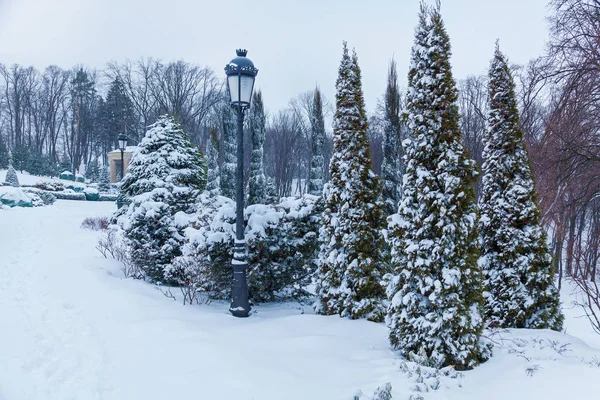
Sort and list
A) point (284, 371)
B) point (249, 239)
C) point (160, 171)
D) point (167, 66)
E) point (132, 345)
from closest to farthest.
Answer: point (284, 371) < point (132, 345) < point (249, 239) < point (160, 171) < point (167, 66)

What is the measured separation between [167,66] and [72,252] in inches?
1202

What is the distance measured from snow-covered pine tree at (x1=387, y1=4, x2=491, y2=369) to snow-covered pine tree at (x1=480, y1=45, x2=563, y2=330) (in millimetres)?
1938

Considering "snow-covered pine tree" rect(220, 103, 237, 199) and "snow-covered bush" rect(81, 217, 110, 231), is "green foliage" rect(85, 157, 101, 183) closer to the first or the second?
"snow-covered pine tree" rect(220, 103, 237, 199)

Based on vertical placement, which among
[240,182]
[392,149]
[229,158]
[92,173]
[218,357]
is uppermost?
[92,173]

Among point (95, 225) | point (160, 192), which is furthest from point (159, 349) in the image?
point (95, 225)

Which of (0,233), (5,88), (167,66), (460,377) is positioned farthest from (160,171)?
(5,88)

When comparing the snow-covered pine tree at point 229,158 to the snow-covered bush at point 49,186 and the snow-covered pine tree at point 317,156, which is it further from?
the snow-covered bush at point 49,186

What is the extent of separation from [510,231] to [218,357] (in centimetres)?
509

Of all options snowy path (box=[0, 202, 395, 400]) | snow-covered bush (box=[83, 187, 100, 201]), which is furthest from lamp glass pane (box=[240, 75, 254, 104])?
snow-covered bush (box=[83, 187, 100, 201])

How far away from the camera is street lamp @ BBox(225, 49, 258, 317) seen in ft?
19.6

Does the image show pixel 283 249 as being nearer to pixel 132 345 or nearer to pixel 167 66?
pixel 132 345

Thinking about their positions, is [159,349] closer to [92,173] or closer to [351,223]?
[351,223]

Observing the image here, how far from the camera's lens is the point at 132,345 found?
436 centimetres

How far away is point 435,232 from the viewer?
462cm
